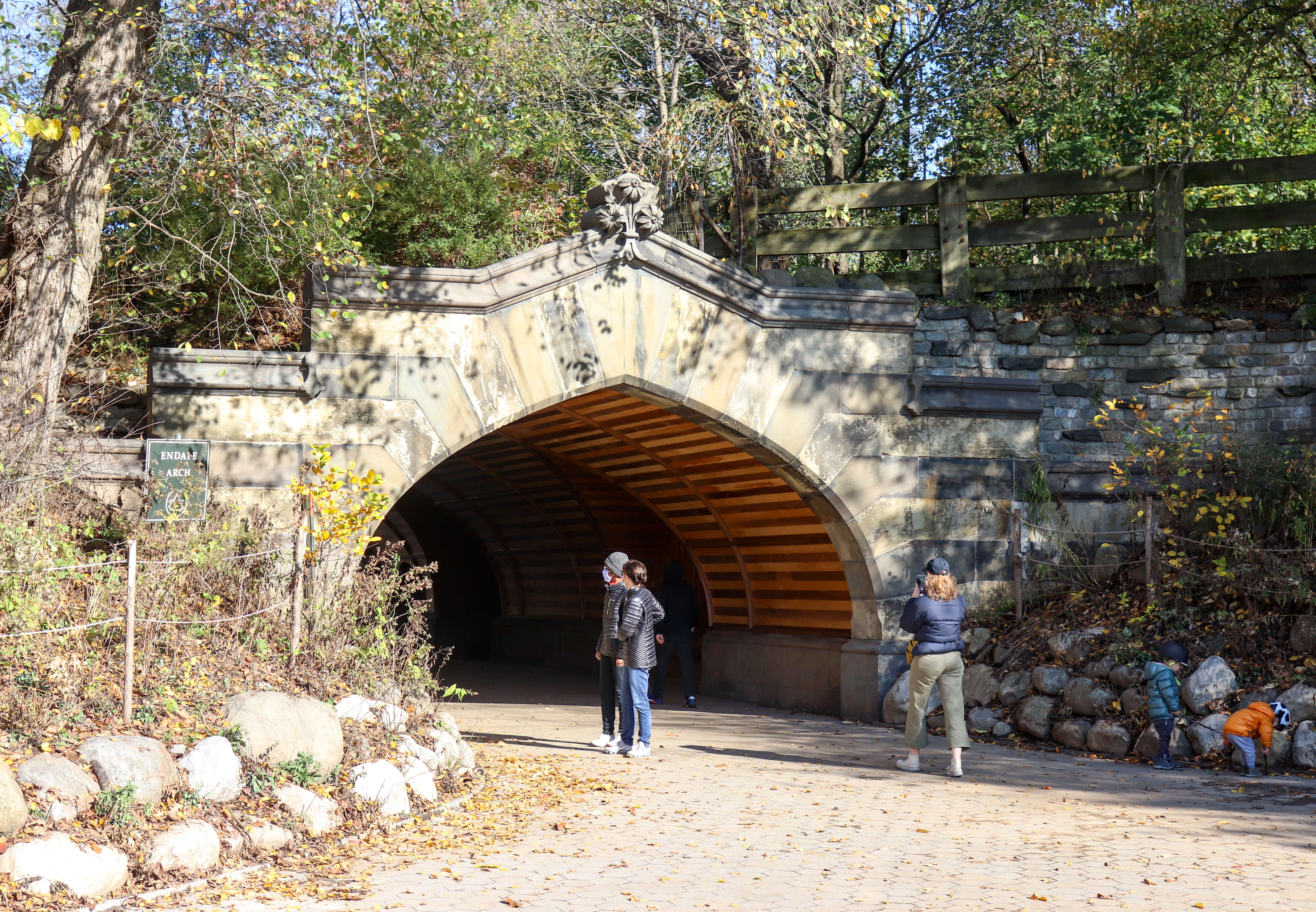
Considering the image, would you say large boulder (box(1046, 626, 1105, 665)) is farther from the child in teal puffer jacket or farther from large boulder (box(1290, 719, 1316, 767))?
large boulder (box(1290, 719, 1316, 767))

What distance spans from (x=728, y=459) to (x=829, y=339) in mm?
1436

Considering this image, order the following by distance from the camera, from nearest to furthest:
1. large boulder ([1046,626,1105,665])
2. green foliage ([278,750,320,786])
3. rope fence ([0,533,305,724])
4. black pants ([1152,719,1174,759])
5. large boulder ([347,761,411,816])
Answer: rope fence ([0,533,305,724])
green foliage ([278,750,320,786])
large boulder ([347,761,411,816])
black pants ([1152,719,1174,759])
large boulder ([1046,626,1105,665])

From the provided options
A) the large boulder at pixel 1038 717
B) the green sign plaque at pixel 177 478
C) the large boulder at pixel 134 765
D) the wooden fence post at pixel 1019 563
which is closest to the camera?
the large boulder at pixel 134 765

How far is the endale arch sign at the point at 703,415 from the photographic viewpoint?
898cm

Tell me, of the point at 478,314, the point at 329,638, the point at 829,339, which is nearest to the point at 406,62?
the point at 478,314

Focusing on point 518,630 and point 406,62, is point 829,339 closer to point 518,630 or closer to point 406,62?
point 406,62

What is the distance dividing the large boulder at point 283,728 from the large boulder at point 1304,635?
20.6ft

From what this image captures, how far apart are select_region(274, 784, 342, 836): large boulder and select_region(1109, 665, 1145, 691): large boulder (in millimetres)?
5589

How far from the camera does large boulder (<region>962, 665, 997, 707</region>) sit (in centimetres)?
981

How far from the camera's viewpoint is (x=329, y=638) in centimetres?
743

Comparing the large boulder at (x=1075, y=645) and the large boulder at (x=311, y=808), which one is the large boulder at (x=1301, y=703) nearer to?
the large boulder at (x=1075, y=645)

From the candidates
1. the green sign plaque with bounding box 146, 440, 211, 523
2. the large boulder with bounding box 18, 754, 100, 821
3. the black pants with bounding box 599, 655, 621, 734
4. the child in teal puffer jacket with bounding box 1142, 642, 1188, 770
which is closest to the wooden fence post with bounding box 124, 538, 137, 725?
the large boulder with bounding box 18, 754, 100, 821

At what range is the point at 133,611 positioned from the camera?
18.9 ft

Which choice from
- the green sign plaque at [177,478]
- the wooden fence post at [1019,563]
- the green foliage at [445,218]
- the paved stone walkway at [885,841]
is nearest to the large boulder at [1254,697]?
the paved stone walkway at [885,841]
